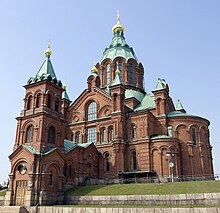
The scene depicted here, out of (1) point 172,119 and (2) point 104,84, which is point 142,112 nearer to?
(1) point 172,119

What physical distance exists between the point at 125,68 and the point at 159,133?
18.5 metres

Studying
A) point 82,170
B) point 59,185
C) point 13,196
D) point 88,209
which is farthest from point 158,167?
point 13,196

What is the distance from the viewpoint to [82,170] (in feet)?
127

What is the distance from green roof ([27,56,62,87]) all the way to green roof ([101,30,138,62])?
20.8 m

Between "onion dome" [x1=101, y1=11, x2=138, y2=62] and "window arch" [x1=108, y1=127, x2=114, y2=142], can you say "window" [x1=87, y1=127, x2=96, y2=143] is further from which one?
"onion dome" [x1=101, y1=11, x2=138, y2=62]

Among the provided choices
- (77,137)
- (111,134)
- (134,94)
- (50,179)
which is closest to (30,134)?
(50,179)

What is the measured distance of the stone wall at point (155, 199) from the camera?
2386cm

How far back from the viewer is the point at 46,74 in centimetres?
3647

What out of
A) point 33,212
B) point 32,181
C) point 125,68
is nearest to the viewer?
point 33,212

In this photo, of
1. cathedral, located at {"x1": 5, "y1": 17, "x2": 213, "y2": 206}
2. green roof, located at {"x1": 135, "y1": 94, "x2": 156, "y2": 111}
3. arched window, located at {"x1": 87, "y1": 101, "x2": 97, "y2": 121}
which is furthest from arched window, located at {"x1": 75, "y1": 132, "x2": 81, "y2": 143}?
green roof, located at {"x1": 135, "y1": 94, "x2": 156, "y2": 111}

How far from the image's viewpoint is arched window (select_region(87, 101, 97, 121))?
4735 centimetres

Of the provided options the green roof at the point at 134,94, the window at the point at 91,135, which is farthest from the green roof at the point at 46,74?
the green roof at the point at 134,94

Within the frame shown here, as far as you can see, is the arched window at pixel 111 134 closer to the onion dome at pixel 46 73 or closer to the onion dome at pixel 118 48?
the onion dome at pixel 46 73

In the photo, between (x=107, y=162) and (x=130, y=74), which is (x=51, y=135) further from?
(x=130, y=74)
